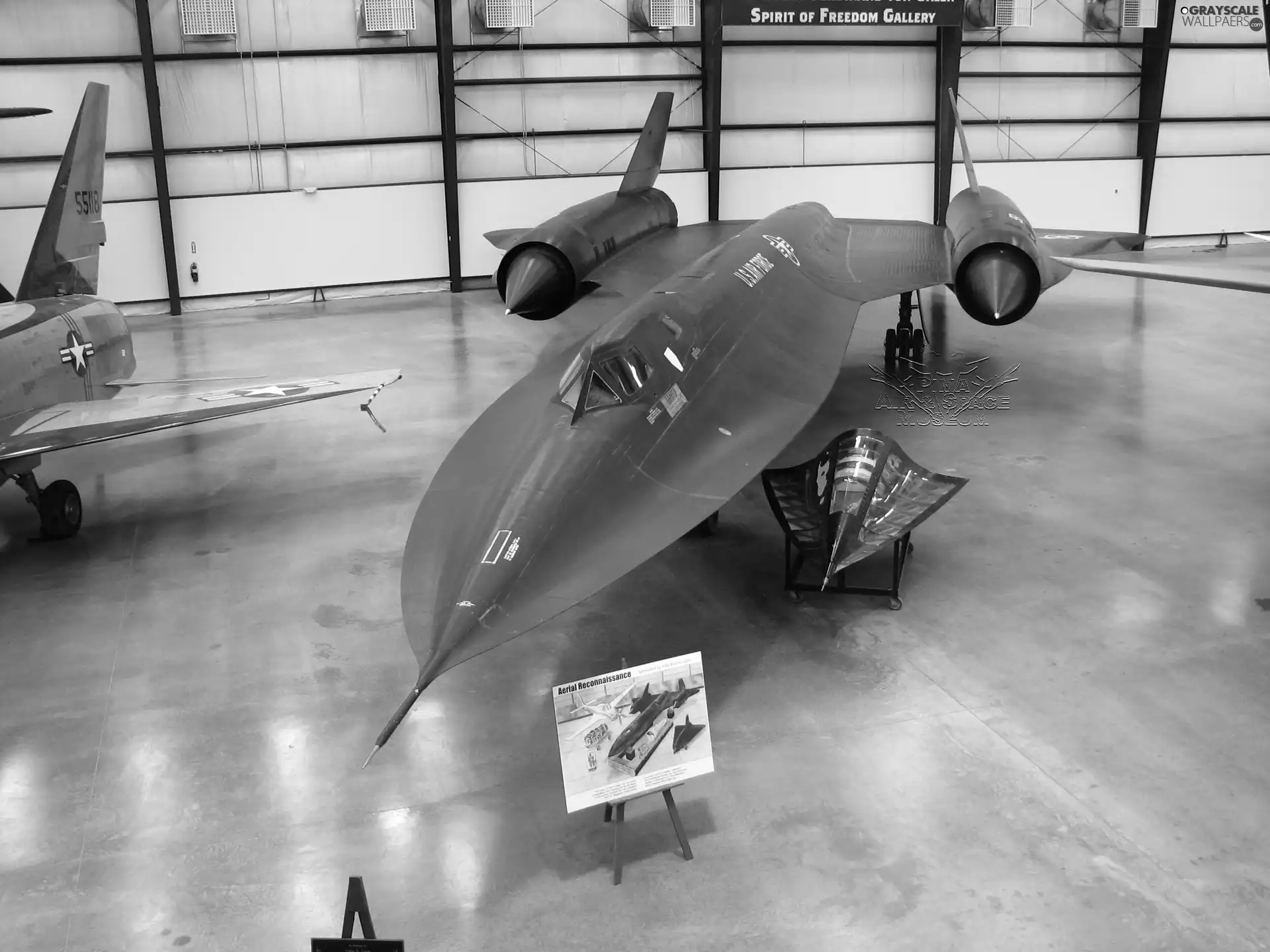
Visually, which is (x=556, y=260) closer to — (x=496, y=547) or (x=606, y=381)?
(x=606, y=381)

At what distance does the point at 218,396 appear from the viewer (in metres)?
9.22

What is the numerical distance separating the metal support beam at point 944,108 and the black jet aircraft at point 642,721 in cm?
1990

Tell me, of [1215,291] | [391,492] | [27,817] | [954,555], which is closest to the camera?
[27,817]

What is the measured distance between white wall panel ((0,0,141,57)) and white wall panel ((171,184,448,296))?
2.87 metres

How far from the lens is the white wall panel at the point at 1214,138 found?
24.5 m

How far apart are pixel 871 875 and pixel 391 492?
6578 mm

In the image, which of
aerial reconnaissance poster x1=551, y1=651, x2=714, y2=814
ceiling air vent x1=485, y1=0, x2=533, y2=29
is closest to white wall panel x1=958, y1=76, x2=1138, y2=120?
ceiling air vent x1=485, y1=0, x2=533, y2=29

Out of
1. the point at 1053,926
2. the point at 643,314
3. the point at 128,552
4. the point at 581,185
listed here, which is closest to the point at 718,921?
the point at 1053,926

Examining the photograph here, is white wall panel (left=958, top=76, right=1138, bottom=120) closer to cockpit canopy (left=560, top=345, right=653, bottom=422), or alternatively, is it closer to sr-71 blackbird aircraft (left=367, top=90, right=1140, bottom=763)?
sr-71 blackbird aircraft (left=367, top=90, right=1140, bottom=763)

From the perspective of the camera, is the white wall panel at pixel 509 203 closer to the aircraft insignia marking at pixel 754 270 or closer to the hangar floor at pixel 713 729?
the aircraft insignia marking at pixel 754 270

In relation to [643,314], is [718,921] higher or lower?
lower

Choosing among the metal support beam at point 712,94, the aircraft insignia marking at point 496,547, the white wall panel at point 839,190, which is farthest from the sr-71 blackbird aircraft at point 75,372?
the white wall panel at point 839,190

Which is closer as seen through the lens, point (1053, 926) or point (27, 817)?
point (1053, 926)

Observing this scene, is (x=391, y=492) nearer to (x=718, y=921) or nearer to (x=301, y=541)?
(x=301, y=541)
